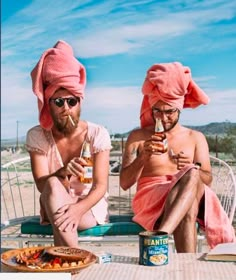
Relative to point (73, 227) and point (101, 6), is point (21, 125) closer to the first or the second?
point (101, 6)

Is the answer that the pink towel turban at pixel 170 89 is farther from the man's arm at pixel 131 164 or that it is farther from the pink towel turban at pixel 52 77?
the pink towel turban at pixel 52 77

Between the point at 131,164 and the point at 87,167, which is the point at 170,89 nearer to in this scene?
the point at 131,164

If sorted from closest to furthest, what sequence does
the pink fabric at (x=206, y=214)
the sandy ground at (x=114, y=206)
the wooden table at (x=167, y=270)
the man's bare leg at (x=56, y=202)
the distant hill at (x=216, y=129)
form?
the wooden table at (x=167, y=270)
the man's bare leg at (x=56, y=202)
the pink fabric at (x=206, y=214)
the distant hill at (x=216, y=129)
the sandy ground at (x=114, y=206)

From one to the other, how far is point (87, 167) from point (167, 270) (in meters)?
1.03

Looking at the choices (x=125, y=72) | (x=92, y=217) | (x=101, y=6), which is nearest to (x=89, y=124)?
(x=92, y=217)

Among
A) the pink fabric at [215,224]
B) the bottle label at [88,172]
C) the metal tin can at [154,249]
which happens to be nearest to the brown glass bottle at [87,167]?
the bottle label at [88,172]

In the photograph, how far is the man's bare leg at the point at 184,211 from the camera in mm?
2295

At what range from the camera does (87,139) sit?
279cm

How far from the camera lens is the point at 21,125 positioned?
3.76 metres

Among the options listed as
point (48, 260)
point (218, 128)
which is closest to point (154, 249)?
point (48, 260)

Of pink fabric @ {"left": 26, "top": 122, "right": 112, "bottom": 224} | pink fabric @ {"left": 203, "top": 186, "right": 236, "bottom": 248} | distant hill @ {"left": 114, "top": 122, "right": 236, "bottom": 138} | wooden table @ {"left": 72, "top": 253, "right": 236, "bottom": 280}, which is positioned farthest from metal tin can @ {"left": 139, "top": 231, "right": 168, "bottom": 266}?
distant hill @ {"left": 114, "top": 122, "right": 236, "bottom": 138}

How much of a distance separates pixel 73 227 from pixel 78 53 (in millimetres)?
1394

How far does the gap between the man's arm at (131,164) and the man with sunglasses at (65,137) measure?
10 cm

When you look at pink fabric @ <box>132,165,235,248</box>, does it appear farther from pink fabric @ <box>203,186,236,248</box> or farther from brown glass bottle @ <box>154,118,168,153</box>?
brown glass bottle @ <box>154,118,168,153</box>
